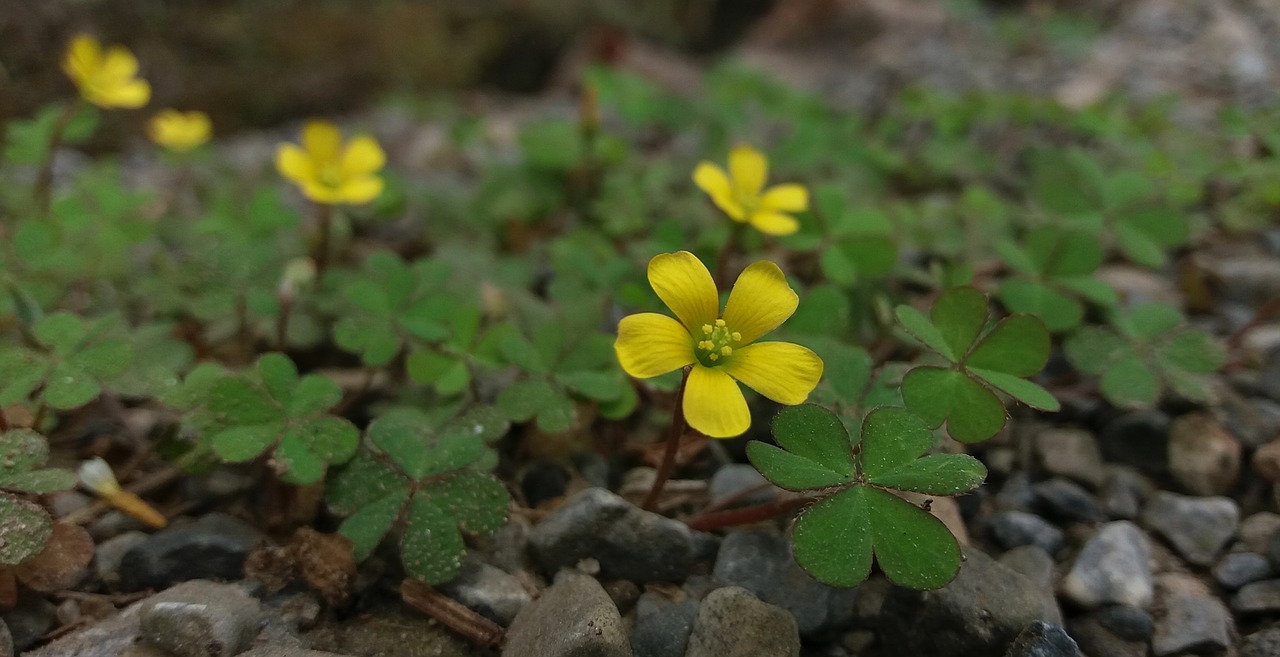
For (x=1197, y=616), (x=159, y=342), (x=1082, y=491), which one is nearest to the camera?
(x=1197, y=616)

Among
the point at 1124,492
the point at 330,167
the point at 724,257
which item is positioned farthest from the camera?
the point at 330,167

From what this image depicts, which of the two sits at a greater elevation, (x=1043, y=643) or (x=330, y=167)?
(x=330, y=167)

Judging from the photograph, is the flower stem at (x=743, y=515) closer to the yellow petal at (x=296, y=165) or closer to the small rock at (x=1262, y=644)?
the small rock at (x=1262, y=644)

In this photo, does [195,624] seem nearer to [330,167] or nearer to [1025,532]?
[330,167]

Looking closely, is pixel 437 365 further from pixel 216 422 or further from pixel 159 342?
pixel 159 342

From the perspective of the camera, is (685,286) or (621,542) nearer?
(685,286)

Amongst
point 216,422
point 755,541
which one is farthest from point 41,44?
point 755,541

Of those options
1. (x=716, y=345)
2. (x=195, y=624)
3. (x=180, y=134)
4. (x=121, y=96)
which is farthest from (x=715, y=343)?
(x=180, y=134)
